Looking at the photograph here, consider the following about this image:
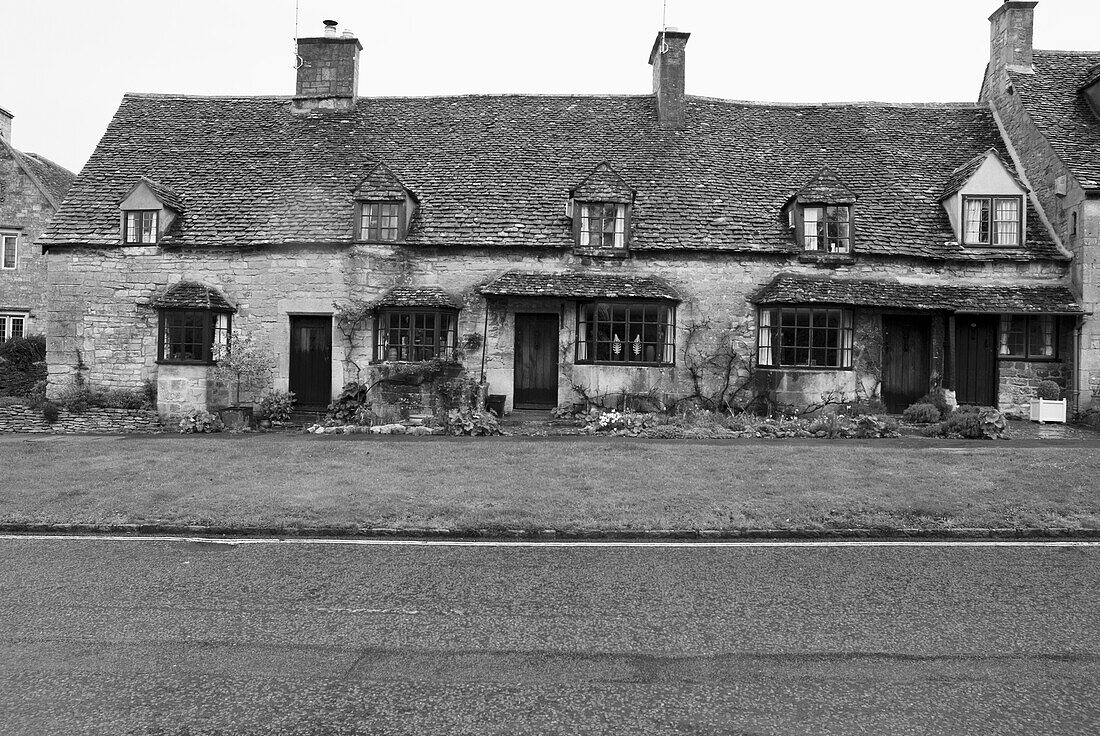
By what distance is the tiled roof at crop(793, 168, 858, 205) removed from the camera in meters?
18.2

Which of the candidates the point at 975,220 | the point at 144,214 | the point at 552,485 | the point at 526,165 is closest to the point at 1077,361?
the point at 975,220

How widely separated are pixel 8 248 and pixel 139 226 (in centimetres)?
1480

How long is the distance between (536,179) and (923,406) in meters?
Answer: 11.3

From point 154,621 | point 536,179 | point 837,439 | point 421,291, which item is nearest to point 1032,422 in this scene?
point 837,439

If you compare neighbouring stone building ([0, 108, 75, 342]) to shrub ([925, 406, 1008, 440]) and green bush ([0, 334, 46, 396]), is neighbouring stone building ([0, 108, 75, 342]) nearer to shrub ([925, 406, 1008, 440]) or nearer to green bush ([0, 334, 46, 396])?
green bush ([0, 334, 46, 396])

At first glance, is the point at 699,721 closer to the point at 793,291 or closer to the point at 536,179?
the point at 793,291

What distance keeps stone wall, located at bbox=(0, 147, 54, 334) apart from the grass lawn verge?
1862 centimetres

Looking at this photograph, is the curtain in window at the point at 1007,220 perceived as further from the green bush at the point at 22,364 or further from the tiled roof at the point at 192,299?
the green bush at the point at 22,364

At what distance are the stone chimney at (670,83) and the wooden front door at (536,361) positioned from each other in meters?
7.91

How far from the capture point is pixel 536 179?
2008 centimetres

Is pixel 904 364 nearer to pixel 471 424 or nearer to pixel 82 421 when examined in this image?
pixel 471 424

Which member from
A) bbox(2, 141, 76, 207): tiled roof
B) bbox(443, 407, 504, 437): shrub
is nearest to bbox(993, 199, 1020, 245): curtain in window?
bbox(443, 407, 504, 437): shrub

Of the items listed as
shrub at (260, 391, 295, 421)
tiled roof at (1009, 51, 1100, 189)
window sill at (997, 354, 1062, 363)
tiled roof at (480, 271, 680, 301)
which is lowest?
shrub at (260, 391, 295, 421)

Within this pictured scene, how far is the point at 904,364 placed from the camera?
18734mm
